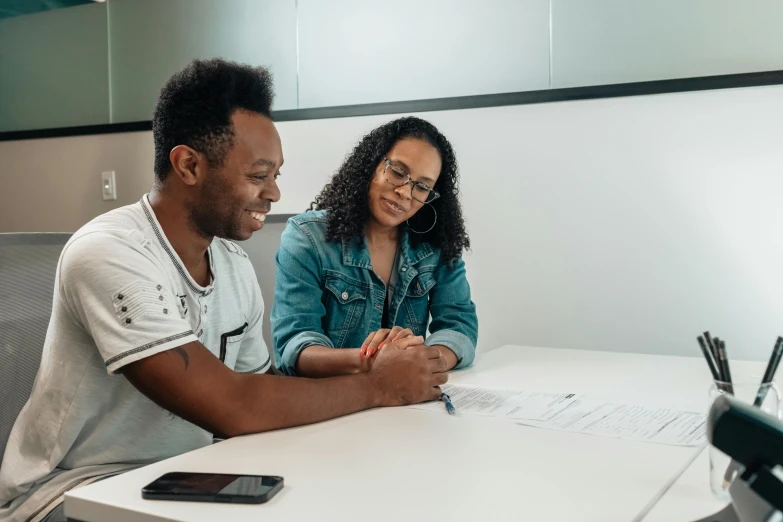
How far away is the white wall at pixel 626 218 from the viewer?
2115 mm

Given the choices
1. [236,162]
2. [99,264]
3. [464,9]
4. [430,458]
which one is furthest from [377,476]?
[464,9]

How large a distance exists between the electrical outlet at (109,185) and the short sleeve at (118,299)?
2074mm

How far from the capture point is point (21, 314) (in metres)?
1.23

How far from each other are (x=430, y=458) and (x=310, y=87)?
6.72 ft

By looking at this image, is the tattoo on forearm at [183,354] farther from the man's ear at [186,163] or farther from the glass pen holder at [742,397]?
the glass pen holder at [742,397]

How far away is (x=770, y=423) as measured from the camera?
0.47 meters

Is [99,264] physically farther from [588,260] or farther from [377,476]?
[588,260]

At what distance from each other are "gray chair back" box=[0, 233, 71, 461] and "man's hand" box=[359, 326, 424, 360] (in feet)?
1.82

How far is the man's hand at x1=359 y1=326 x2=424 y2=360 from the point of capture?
4.51 feet

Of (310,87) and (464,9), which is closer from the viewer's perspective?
(464,9)

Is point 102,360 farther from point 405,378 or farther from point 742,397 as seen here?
point 742,397

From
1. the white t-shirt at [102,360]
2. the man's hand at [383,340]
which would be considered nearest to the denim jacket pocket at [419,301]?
the man's hand at [383,340]

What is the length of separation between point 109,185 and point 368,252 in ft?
5.62

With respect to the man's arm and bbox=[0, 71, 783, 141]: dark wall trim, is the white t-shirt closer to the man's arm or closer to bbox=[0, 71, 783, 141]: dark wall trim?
the man's arm
